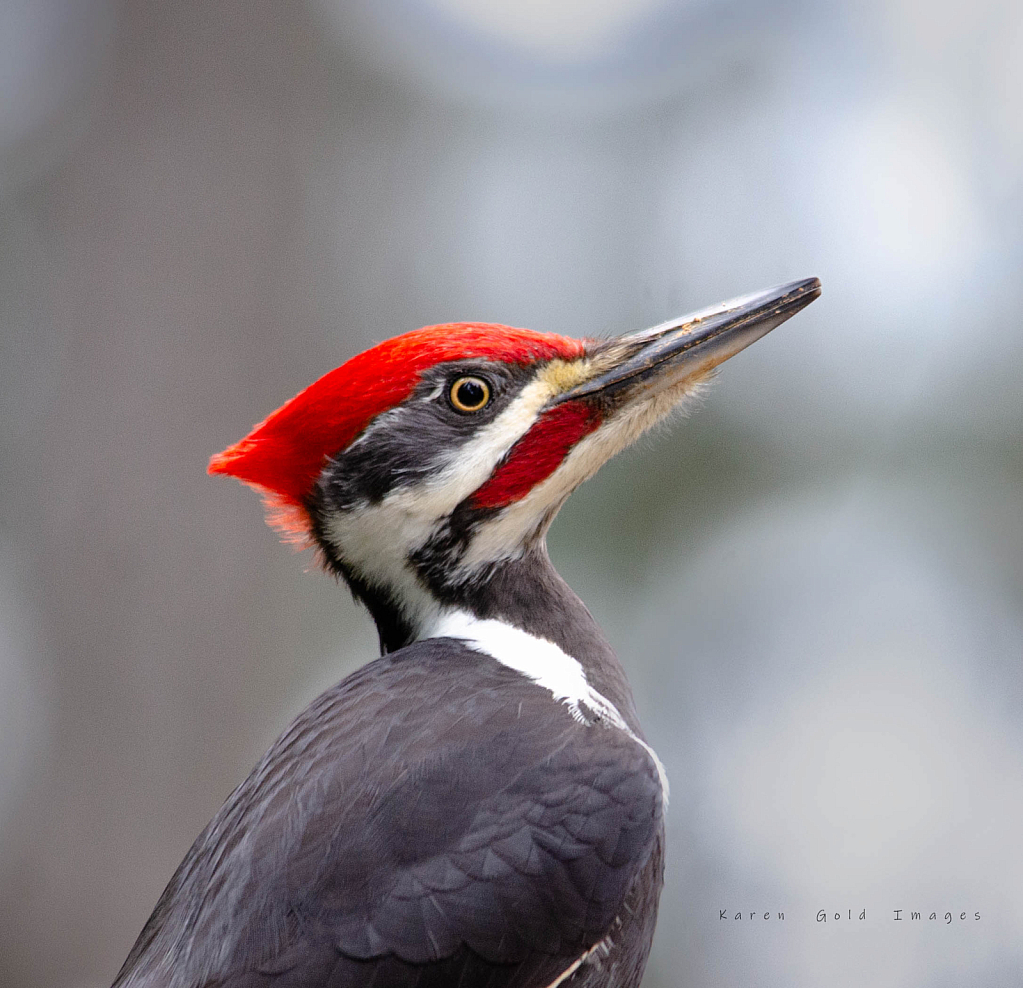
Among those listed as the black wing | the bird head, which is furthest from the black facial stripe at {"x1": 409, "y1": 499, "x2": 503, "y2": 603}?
the black wing

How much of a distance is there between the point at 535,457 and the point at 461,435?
14 centimetres

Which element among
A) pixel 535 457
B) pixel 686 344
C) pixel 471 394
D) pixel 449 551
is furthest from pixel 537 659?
pixel 686 344

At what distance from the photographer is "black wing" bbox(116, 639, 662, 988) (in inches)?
55.0

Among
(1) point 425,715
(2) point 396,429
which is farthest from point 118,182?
(1) point 425,715

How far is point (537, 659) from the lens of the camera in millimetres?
1815

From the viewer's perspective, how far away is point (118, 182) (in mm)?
3256

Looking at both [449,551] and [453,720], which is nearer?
[453,720]

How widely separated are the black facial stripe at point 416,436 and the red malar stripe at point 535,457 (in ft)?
0.25

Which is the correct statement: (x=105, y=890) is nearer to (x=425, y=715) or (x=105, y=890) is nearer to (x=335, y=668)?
(x=335, y=668)

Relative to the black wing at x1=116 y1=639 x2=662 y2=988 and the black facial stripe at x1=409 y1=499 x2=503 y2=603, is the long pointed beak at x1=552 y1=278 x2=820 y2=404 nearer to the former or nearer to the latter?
the black facial stripe at x1=409 y1=499 x2=503 y2=603

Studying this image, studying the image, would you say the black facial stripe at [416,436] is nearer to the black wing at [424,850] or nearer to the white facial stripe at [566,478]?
the white facial stripe at [566,478]

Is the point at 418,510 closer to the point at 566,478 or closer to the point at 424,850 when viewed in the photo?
the point at 566,478

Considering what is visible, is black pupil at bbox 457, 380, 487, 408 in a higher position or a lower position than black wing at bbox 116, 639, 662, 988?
higher

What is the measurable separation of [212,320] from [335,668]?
131 centimetres
